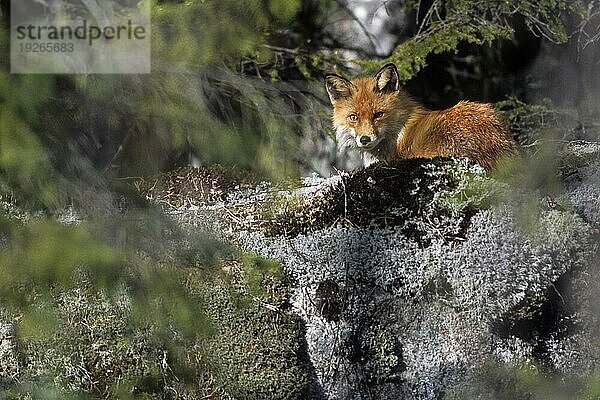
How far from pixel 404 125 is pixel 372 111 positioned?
9 centimetres

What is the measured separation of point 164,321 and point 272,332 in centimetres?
21

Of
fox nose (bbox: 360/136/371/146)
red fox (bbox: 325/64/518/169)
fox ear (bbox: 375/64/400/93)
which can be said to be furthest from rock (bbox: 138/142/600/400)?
fox ear (bbox: 375/64/400/93)

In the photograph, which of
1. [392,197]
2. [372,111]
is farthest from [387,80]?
[392,197]

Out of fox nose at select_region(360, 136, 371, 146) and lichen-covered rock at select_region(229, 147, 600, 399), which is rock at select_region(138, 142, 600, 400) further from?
fox nose at select_region(360, 136, 371, 146)

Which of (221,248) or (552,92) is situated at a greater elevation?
(552,92)

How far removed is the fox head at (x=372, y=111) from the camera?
1755mm

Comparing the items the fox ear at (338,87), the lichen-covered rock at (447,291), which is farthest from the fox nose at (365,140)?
the lichen-covered rock at (447,291)

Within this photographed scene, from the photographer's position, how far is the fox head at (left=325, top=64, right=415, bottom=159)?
5.76ft

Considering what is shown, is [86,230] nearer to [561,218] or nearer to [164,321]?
[164,321]

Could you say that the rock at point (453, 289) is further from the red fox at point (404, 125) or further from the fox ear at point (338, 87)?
the fox ear at point (338, 87)

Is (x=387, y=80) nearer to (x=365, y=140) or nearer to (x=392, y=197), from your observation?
(x=365, y=140)

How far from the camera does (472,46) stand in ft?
9.08

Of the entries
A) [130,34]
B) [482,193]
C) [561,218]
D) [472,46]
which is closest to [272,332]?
[482,193]

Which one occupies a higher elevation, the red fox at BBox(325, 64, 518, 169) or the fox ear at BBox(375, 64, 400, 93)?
the fox ear at BBox(375, 64, 400, 93)
